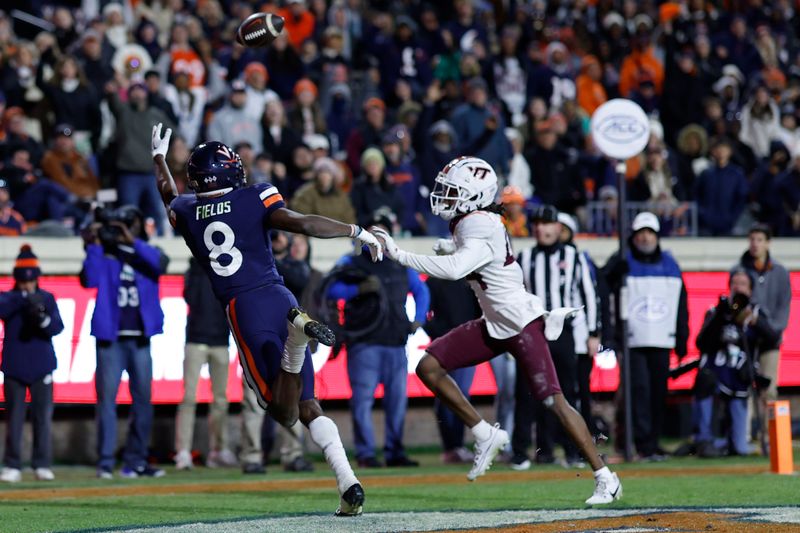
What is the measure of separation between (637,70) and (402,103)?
4.44 metres

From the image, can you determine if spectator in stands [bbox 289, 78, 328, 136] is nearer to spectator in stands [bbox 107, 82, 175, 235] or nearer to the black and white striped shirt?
spectator in stands [bbox 107, 82, 175, 235]

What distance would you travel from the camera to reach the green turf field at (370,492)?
9.13 m

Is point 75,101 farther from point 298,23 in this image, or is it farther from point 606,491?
point 606,491

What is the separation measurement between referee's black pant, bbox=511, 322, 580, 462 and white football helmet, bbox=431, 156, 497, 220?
152 inches

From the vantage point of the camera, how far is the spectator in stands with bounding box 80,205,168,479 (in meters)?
12.9

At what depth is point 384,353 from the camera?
13789 mm

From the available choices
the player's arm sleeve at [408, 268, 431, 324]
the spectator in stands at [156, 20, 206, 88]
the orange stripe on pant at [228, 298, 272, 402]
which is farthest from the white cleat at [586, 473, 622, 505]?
the spectator in stands at [156, 20, 206, 88]

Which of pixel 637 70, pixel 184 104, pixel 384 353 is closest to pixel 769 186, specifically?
pixel 637 70

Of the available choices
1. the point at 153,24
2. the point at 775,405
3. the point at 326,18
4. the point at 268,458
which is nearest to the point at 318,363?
the point at 268,458

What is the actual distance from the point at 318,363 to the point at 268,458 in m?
1.12

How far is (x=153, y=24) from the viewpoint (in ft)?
62.7

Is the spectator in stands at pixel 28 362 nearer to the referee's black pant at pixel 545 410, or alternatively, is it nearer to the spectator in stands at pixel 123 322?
the spectator in stands at pixel 123 322

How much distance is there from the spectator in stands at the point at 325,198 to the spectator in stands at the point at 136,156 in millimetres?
1564

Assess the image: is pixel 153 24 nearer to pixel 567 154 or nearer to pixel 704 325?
pixel 567 154
